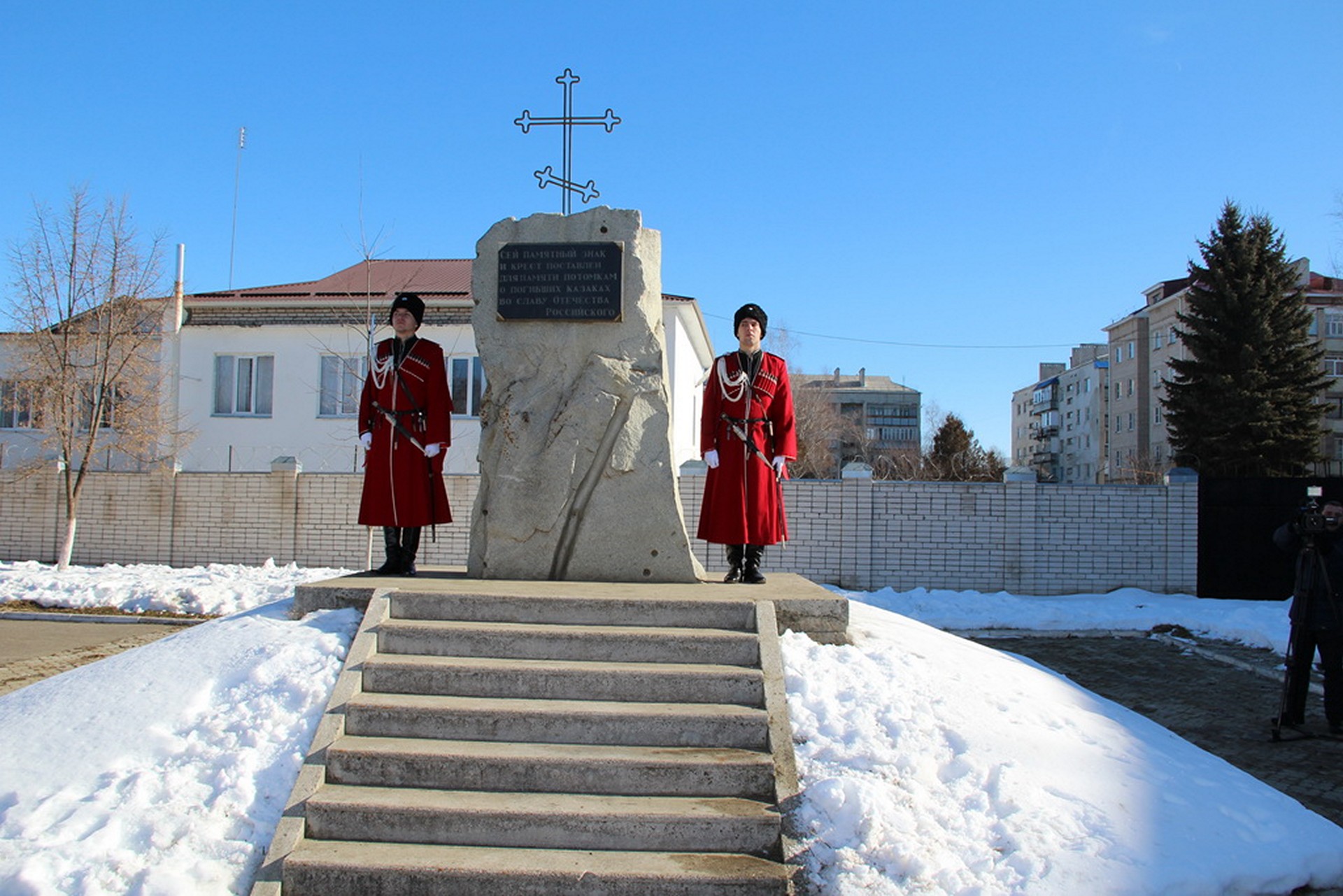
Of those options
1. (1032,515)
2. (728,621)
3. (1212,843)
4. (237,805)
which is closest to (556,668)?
(728,621)

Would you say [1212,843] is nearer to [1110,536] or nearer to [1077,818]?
[1077,818]

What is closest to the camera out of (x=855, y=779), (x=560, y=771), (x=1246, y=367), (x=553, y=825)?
(x=553, y=825)

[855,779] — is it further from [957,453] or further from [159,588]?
[957,453]

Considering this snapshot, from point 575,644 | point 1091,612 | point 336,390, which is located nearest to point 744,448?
point 575,644

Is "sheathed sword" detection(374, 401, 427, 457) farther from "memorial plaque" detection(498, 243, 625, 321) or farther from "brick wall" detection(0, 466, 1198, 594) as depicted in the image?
"brick wall" detection(0, 466, 1198, 594)

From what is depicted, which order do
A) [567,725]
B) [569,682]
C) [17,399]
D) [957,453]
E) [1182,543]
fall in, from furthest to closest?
[957,453] → [17,399] → [1182,543] → [569,682] → [567,725]

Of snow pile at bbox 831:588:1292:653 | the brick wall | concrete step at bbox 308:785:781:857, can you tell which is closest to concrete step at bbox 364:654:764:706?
concrete step at bbox 308:785:781:857

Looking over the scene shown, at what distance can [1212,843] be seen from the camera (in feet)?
12.4

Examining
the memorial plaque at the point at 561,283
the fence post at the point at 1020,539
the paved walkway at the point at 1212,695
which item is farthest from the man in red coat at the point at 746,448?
the fence post at the point at 1020,539

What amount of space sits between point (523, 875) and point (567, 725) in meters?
0.84

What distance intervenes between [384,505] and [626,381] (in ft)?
6.07

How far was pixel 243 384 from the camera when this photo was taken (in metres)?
20.5

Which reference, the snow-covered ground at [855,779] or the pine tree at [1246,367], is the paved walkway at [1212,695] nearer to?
the snow-covered ground at [855,779]

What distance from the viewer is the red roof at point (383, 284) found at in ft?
66.8
